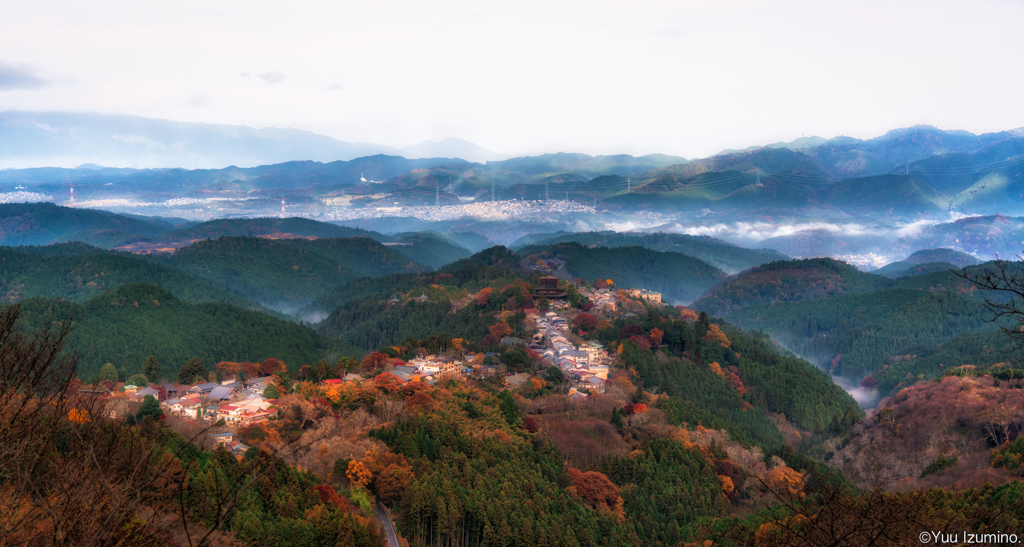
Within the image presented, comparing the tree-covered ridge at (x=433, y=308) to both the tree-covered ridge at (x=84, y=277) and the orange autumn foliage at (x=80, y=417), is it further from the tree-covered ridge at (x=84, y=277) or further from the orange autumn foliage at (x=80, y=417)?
the orange autumn foliage at (x=80, y=417)

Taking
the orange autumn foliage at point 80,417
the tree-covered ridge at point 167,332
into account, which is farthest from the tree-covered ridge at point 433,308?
the orange autumn foliage at point 80,417

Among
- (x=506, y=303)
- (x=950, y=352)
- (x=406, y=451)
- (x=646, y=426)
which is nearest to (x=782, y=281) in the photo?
(x=950, y=352)

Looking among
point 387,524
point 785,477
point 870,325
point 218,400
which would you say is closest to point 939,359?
point 870,325

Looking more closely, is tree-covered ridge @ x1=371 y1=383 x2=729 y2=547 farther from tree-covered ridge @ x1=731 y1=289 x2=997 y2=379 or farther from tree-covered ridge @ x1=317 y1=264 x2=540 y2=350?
tree-covered ridge @ x1=731 y1=289 x2=997 y2=379

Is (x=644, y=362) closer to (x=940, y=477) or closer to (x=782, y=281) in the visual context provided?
(x=940, y=477)

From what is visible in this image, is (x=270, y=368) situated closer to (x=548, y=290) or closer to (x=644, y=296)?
(x=548, y=290)

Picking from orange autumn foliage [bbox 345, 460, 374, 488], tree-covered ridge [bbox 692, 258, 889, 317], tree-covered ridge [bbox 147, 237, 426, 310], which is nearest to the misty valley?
orange autumn foliage [bbox 345, 460, 374, 488]
